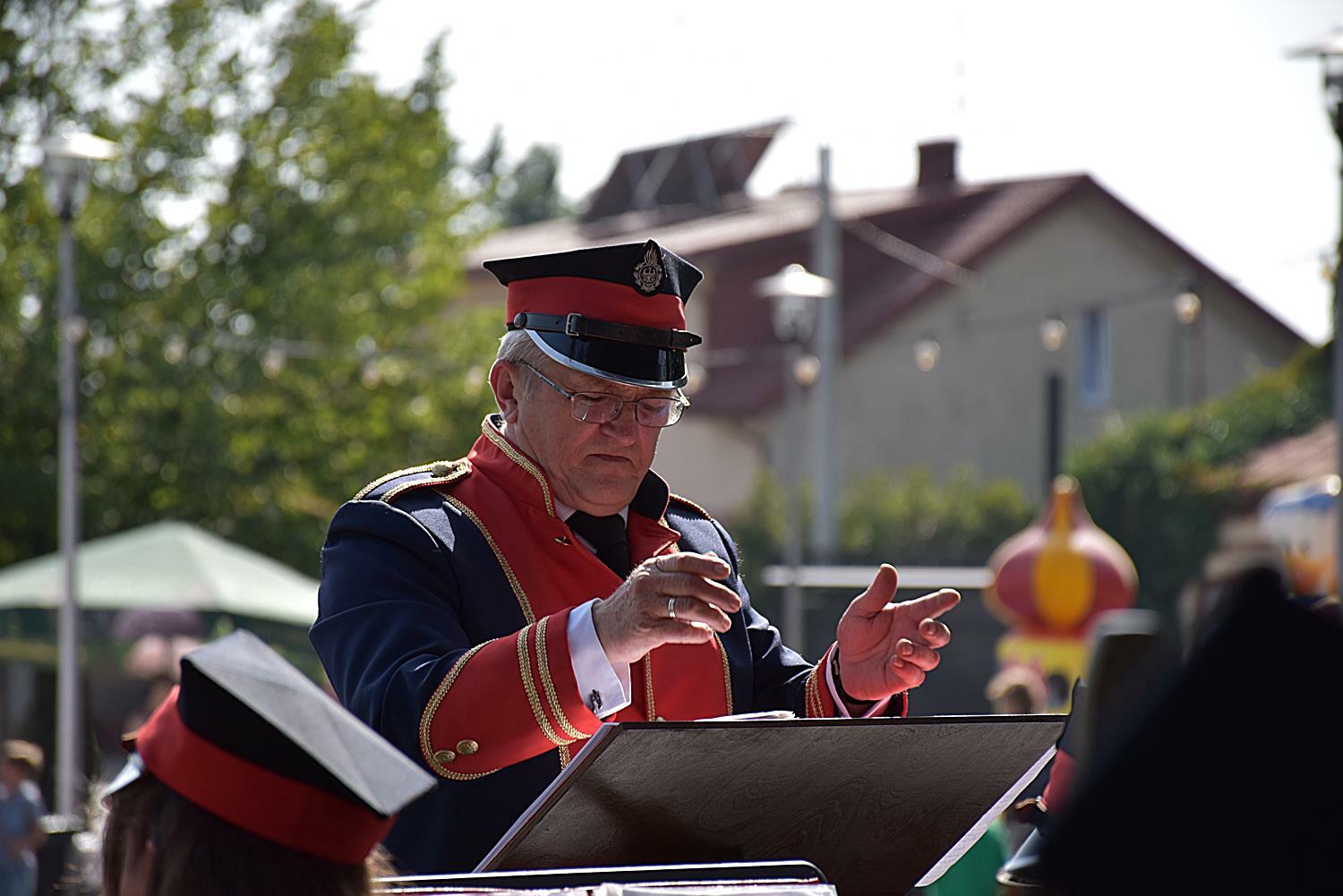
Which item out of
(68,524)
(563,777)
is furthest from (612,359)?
(68,524)

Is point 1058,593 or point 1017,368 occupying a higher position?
point 1017,368

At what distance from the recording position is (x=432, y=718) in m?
2.18

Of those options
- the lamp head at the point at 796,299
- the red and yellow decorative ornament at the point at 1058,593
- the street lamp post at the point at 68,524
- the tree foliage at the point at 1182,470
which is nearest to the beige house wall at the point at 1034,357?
the tree foliage at the point at 1182,470

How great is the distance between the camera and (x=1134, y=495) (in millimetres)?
22625

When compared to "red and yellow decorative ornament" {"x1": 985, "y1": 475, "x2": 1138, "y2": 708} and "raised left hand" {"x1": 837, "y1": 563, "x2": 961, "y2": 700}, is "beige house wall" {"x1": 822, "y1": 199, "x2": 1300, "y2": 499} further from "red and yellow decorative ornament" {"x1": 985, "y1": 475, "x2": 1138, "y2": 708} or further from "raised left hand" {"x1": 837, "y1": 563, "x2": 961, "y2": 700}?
"raised left hand" {"x1": 837, "y1": 563, "x2": 961, "y2": 700}

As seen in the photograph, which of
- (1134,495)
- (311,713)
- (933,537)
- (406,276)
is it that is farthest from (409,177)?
(311,713)

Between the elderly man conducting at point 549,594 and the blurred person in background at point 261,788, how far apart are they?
59 cm

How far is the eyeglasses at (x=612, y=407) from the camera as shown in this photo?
2.60 m

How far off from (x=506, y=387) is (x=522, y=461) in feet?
0.39

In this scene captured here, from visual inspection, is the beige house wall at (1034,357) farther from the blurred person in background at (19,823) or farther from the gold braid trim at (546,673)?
the gold braid trim at (546,673)

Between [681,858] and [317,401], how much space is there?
14006mm

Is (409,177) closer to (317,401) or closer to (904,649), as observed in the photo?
(317,401)

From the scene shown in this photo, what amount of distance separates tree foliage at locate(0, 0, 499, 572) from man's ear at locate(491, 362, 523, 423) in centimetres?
1207

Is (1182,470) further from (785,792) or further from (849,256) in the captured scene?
(785,792)
